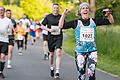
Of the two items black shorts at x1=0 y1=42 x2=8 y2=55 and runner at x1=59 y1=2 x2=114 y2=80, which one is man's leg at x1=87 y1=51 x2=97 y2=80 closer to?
runner at x1=59 y1=2 x2=114 y2=80

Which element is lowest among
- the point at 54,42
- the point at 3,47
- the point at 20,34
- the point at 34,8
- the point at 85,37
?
the point at 3,47

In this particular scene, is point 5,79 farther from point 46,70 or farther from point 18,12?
point 18,12

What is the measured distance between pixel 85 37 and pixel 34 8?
51554 millimetres

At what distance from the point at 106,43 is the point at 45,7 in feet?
133

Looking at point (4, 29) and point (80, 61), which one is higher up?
point (4, 29)

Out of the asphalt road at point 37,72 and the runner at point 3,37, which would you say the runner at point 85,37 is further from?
the runner at point 3,37

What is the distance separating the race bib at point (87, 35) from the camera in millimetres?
10055

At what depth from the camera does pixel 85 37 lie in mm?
10086

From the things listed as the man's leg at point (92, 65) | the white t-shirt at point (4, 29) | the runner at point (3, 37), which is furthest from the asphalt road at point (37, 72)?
the man's leg at point (92, 65)

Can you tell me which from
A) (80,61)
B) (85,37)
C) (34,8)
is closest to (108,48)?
(85,37)

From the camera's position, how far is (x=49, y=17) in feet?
43.8

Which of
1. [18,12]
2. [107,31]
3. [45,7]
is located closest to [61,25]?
[107,31]

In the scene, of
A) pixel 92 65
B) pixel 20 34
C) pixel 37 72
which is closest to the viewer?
pixel 92 65

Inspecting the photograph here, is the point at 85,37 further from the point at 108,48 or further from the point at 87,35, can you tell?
the point at 108,48
